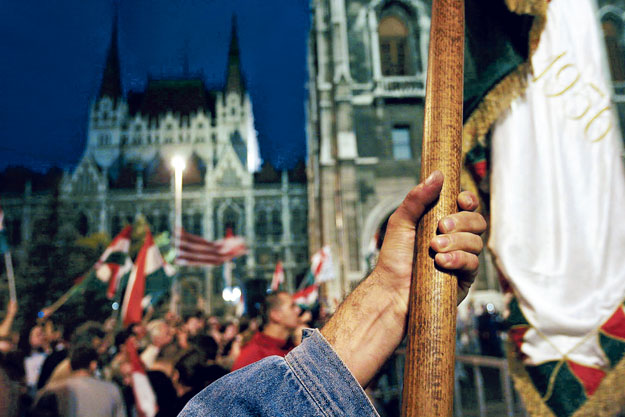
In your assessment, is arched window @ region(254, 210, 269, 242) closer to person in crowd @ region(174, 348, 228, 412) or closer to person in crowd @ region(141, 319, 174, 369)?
person in crowd @ region(141, 319, 174, 369)

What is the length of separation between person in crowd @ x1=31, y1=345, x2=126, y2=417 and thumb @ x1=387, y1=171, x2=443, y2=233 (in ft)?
11.2

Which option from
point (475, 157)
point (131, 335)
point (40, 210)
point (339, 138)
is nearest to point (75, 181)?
point (40, 210)

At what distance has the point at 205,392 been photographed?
861mm

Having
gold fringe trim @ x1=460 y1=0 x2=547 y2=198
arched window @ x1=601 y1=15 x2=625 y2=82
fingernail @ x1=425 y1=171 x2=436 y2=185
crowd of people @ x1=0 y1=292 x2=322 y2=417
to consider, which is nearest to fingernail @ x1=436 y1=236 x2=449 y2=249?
→ fingernail @ x1=425 y1=171 x2=436 y2=185

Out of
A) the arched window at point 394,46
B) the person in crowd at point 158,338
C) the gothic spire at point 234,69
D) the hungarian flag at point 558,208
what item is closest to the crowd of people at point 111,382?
the person in crowd at point 158,338

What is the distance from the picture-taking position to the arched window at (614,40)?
16.3 metres

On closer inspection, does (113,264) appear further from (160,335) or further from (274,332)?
(274,332)

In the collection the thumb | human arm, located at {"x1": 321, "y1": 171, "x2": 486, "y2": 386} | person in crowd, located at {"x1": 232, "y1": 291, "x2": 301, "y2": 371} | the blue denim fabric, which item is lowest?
person in crowd, located at {"x1": 232, "y1": 291, "x2": 301, "y2": 371}

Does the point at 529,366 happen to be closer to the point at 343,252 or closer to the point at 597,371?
the point at 597,371

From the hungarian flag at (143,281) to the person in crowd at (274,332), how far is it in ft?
12.5

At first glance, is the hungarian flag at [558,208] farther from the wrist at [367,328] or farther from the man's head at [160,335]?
the man's head at [160,335]

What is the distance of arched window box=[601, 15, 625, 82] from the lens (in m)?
16.3

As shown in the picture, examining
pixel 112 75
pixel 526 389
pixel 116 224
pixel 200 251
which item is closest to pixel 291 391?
pixel 526 389

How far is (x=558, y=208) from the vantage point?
195 centimetres
